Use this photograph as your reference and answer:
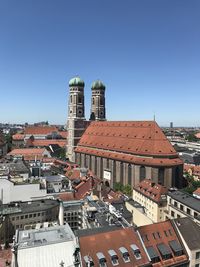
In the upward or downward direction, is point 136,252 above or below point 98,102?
below

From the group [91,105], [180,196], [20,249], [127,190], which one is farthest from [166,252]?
[91,105]

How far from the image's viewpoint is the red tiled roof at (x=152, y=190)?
6153 centimetres

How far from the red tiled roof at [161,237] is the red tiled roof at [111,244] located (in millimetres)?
1298

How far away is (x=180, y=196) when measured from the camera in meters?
58.5

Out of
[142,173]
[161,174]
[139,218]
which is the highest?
[161,174]

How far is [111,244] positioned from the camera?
33750mm

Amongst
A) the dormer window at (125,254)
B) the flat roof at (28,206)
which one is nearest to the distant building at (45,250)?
the dormer window at (125,254)

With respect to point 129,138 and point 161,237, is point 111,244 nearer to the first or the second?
point 161,237

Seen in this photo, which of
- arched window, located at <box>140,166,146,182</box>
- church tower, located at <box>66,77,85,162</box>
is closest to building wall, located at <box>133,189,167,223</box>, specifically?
arched window, located at <box>140,166,146,182</box>

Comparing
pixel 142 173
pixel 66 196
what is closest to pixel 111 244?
pixel 66 196

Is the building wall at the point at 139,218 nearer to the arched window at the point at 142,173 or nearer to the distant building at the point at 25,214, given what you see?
the distant building at the point at 25,214

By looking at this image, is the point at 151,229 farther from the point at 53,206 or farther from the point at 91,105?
the point at 91,105

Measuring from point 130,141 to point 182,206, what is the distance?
38.4 m

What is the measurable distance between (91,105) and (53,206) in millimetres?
74957
